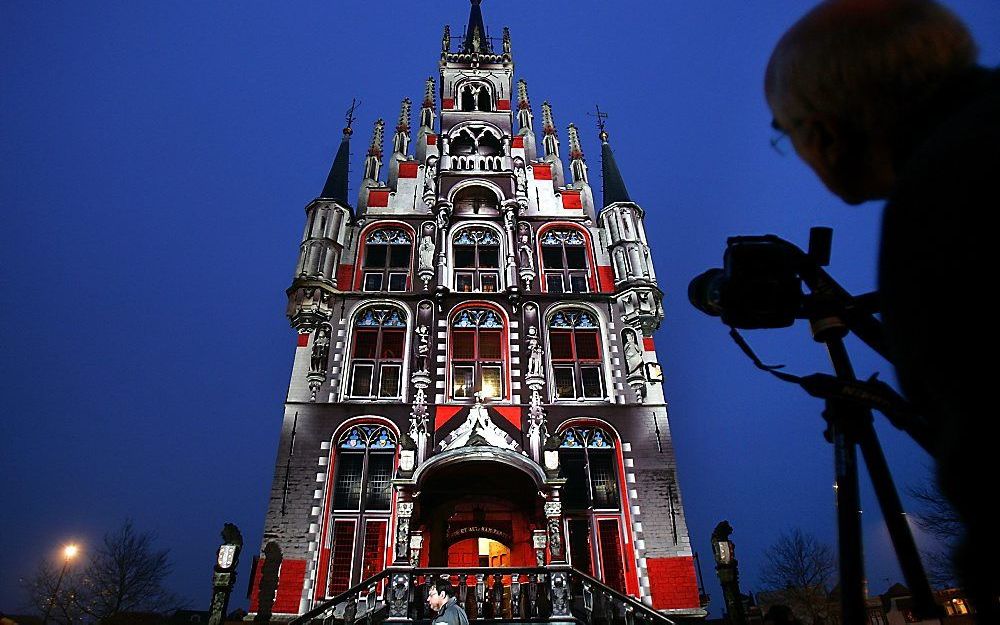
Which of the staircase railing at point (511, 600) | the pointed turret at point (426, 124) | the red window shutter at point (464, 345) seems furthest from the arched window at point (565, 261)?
the staircase railing at point (511, 600)

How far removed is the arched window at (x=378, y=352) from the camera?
1772 centimetres

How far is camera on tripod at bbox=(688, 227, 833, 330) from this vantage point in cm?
171

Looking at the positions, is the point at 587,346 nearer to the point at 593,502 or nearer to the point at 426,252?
the point at 593,502

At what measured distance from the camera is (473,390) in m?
17.8

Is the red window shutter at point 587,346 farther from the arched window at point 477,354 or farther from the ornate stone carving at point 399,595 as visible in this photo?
the ornate stone carving at point 399,595

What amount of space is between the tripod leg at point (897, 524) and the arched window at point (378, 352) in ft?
54.2

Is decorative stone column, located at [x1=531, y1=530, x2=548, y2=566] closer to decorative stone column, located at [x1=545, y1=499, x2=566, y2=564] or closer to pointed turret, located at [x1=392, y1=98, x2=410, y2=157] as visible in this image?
decorative stone column, located at [x1=545, y1=499, x2=566, y2=564]

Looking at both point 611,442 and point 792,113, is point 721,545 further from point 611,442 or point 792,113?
point 792,113

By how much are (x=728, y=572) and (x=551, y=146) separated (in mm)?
17957

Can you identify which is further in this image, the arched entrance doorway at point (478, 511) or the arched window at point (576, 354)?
the arched window at point (576, 354)

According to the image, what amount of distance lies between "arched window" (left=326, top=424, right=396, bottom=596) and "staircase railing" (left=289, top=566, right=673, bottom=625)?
3132mm

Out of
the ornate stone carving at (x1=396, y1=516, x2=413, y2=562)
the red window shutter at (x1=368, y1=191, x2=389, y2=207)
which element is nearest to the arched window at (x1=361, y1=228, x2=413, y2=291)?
the red window shutter at (x1=368, y1=191, x2=389, y2=207)

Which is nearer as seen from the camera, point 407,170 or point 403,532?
point 403,532

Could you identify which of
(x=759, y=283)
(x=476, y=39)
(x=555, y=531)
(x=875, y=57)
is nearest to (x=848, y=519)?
(x=759, y=283)
